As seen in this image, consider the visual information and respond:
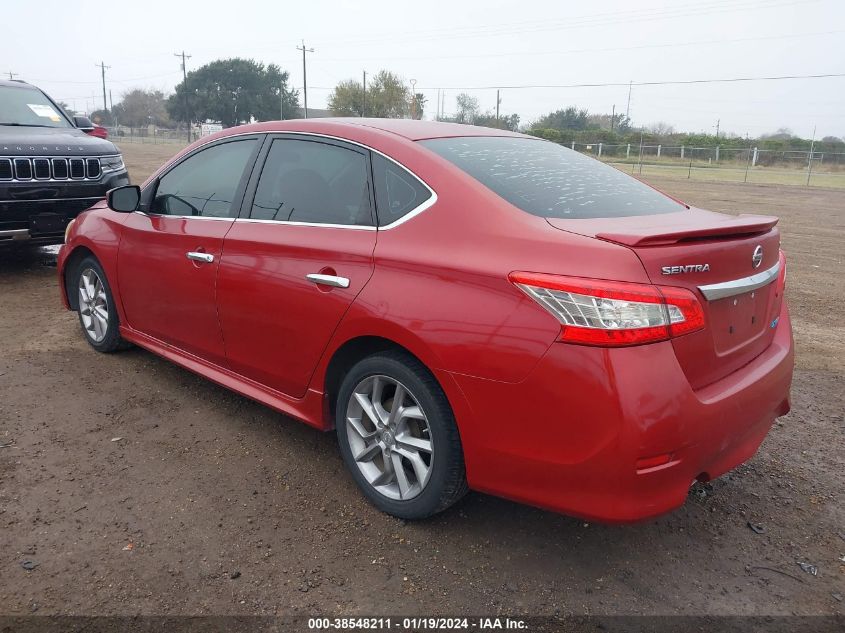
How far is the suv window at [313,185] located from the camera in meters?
3.14

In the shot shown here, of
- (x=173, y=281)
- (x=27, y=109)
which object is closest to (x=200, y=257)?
(x=173, y=281)

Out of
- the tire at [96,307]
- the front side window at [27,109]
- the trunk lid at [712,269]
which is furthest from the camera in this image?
the front side window at [27,109]

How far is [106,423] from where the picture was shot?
3906 mm

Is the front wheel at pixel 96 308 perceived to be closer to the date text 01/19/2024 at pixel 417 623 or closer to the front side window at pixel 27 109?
the date text 01/19/2024 at pixel 417 623

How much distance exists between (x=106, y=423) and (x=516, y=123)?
209 ft

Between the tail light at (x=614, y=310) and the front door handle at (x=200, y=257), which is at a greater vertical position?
the tail light at (x=614, y=310)

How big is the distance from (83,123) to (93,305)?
5.04 meters

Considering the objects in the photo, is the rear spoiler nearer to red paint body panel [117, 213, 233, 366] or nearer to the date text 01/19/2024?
the date text 01/19/2024

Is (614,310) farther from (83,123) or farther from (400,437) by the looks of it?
(83,123)

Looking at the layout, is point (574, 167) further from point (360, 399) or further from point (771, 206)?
point (771, 206)

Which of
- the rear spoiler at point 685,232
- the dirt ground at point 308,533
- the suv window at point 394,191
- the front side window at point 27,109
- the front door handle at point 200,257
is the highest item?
the front side window at point 27,109

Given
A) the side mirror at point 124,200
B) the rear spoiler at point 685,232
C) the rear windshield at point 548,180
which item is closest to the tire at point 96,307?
the side mirror at point 124,200

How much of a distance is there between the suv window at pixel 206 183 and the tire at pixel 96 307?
900 mm

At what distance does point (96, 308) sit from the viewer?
494cm
